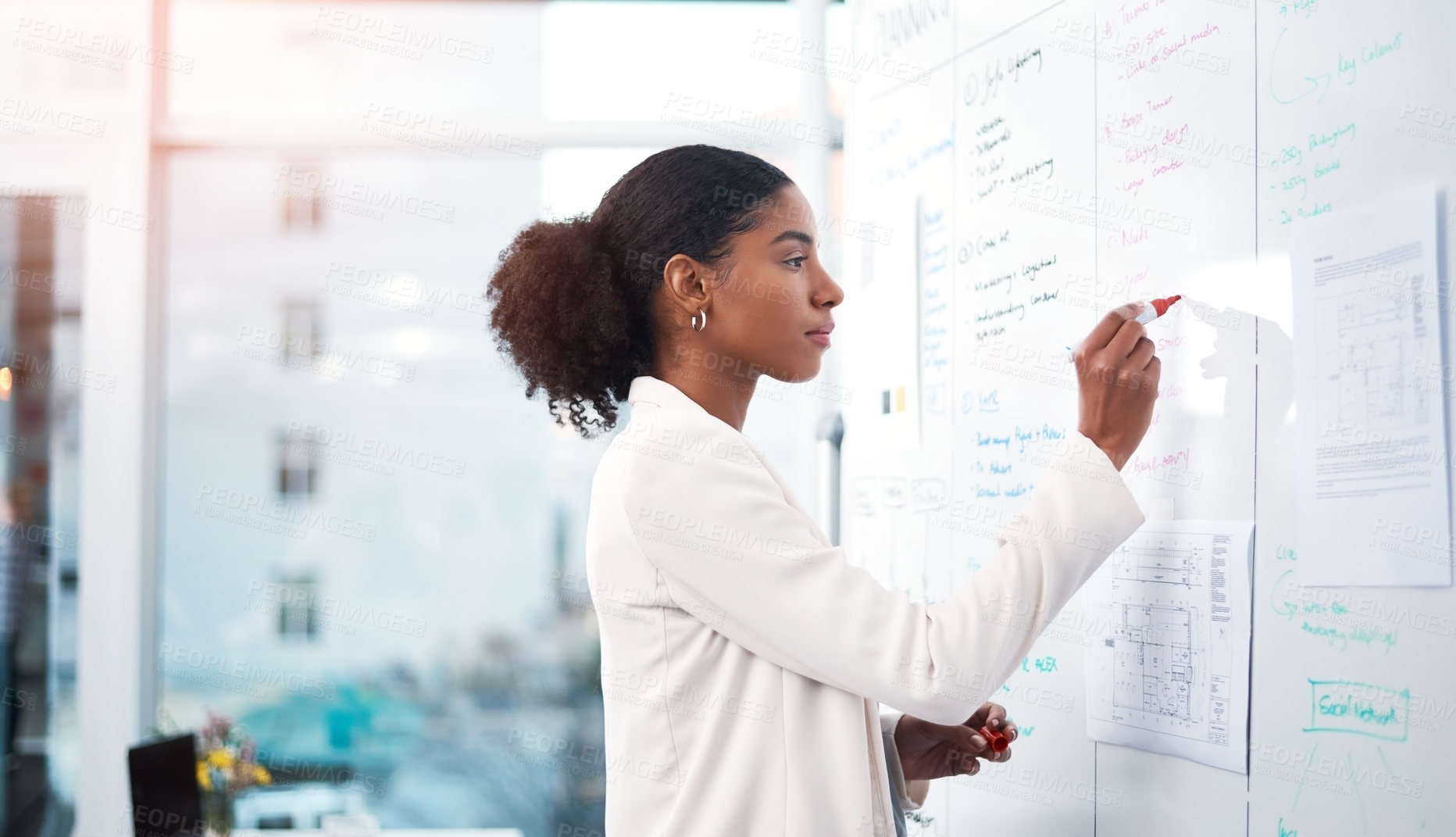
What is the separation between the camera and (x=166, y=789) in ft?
8.34

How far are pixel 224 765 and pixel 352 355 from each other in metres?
1.11

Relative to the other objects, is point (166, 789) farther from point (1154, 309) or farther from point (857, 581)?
point (1154, 309)

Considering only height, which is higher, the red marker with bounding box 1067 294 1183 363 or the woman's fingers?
the red marker with bounding box 1067 294 1183 363

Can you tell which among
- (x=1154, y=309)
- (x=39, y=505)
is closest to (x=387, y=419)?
(x=39, y=505)

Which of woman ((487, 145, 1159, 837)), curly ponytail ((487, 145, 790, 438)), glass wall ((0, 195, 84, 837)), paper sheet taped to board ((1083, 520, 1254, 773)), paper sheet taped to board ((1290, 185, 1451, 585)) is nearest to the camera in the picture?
paper sheet taped to board ((1290, 185, 1451, 585))

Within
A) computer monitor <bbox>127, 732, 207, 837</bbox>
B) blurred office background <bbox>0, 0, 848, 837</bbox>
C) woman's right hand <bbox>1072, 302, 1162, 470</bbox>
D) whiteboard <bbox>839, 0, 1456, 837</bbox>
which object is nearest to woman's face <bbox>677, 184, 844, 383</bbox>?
woman's right hand <bbox>1072, 302, 1162, 470</bbox>

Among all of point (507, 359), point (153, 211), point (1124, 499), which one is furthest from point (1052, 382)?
point (153, 211)

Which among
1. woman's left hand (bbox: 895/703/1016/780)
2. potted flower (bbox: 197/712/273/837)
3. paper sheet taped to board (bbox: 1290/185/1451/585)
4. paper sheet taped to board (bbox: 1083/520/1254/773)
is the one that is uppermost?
paper sheet taped to board (bbox: 1290/185/1451/585)

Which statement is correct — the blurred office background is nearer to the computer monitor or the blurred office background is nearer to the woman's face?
the computer monitor

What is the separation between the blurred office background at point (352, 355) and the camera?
9.89 feet

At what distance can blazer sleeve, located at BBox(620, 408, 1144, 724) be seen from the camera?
1.08 m

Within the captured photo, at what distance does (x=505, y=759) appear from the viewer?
3.08 m

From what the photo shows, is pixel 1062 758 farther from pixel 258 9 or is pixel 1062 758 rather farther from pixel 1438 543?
pixel 258 9

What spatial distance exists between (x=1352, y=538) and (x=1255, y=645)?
17cm
